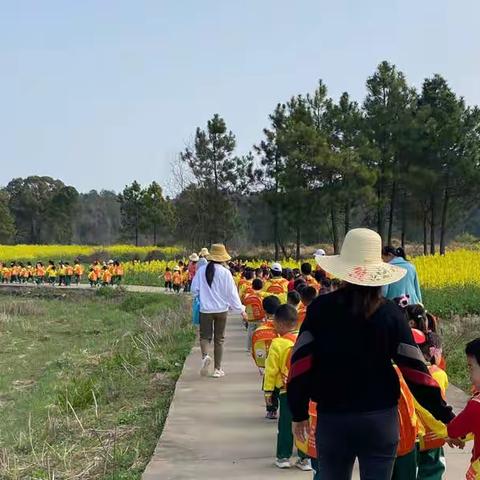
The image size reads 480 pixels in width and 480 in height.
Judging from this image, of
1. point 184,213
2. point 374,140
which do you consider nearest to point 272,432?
point 374,140

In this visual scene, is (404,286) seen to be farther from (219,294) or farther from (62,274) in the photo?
(62,274)

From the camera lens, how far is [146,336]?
47.5 feet

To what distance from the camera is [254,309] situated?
32.6 feet

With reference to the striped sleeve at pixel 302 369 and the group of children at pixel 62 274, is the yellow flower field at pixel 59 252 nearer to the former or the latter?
the group of children at pixel 62 274

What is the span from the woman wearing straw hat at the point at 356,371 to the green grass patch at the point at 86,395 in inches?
110

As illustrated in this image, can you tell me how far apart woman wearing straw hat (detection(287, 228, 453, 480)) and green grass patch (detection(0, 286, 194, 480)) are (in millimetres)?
2801

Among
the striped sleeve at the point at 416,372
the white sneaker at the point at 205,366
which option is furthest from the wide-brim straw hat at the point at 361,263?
the white sneaker at the point at 205,366

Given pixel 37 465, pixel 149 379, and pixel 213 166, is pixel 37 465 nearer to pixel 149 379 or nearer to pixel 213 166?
pixel 149 379

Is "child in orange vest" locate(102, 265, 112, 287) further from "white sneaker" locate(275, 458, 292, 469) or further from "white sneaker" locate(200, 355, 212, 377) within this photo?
"white sneaker" locate(275, 458, 292, 469)

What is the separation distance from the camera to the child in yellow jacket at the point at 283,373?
5.55 meters

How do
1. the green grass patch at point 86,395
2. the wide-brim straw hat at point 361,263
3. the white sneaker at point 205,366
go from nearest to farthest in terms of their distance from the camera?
the wide-brim straw hat at point 361,263 < the green grass patch at point 86,395 < the white sneaker at point 205,366

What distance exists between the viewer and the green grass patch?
20.6 feet

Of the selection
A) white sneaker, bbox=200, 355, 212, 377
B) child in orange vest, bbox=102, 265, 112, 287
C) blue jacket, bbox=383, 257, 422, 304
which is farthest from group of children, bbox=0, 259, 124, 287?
A: blue jacket, bbox=383, 257, 422, 304

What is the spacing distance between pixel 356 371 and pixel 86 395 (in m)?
7.26
